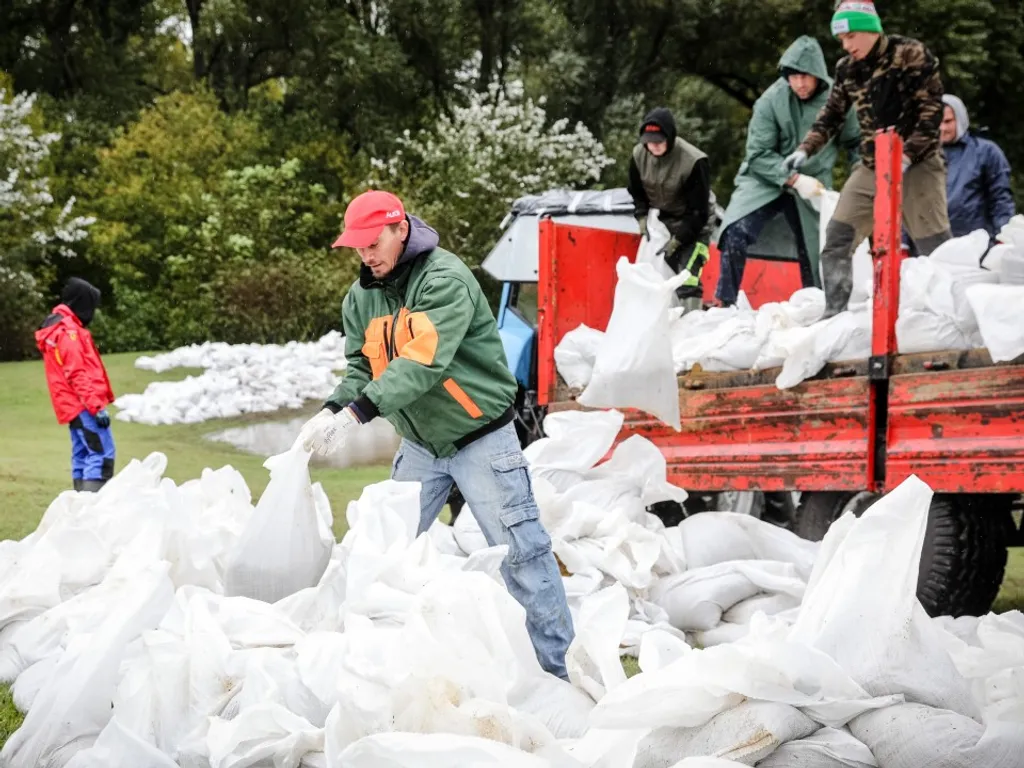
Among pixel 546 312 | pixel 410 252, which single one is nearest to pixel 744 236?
pixel 546 312

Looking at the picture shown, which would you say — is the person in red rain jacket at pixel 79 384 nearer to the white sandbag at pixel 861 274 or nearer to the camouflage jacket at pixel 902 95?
the white sandbag at pixel 861 274

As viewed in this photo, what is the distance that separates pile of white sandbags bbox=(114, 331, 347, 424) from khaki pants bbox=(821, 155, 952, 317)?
4.74 meters

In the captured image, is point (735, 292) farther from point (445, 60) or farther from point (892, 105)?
point (445, 60)

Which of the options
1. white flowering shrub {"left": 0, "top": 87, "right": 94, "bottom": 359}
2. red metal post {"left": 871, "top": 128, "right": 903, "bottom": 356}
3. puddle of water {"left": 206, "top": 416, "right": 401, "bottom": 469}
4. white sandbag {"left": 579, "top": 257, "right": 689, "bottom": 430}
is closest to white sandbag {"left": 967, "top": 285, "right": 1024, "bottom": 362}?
red metal post {"left": 871, "top": 128, "right": 903, "bottom": 356}

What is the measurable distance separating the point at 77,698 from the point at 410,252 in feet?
4.99

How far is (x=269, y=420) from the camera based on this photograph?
972cm

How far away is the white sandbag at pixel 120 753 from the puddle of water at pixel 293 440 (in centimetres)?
499

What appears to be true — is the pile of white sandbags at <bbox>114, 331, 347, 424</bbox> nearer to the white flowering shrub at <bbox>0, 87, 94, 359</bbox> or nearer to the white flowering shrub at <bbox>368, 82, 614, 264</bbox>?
the white flowering shrub at <bbox>0, 87, 94, 359</bbox>

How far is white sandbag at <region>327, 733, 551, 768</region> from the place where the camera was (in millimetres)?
2143

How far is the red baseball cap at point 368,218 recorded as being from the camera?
3.35 metres

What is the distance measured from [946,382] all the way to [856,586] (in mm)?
1762

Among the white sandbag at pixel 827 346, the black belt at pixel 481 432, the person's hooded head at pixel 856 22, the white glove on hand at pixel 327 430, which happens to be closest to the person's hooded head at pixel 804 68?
the person's hooded head at pixel 856 22

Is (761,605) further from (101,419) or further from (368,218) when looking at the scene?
(101,419)

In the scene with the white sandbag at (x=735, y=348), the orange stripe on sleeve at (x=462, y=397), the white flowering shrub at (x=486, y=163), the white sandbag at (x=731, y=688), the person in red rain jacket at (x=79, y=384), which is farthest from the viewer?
the white flowering shrub at (x=486, y=163)
